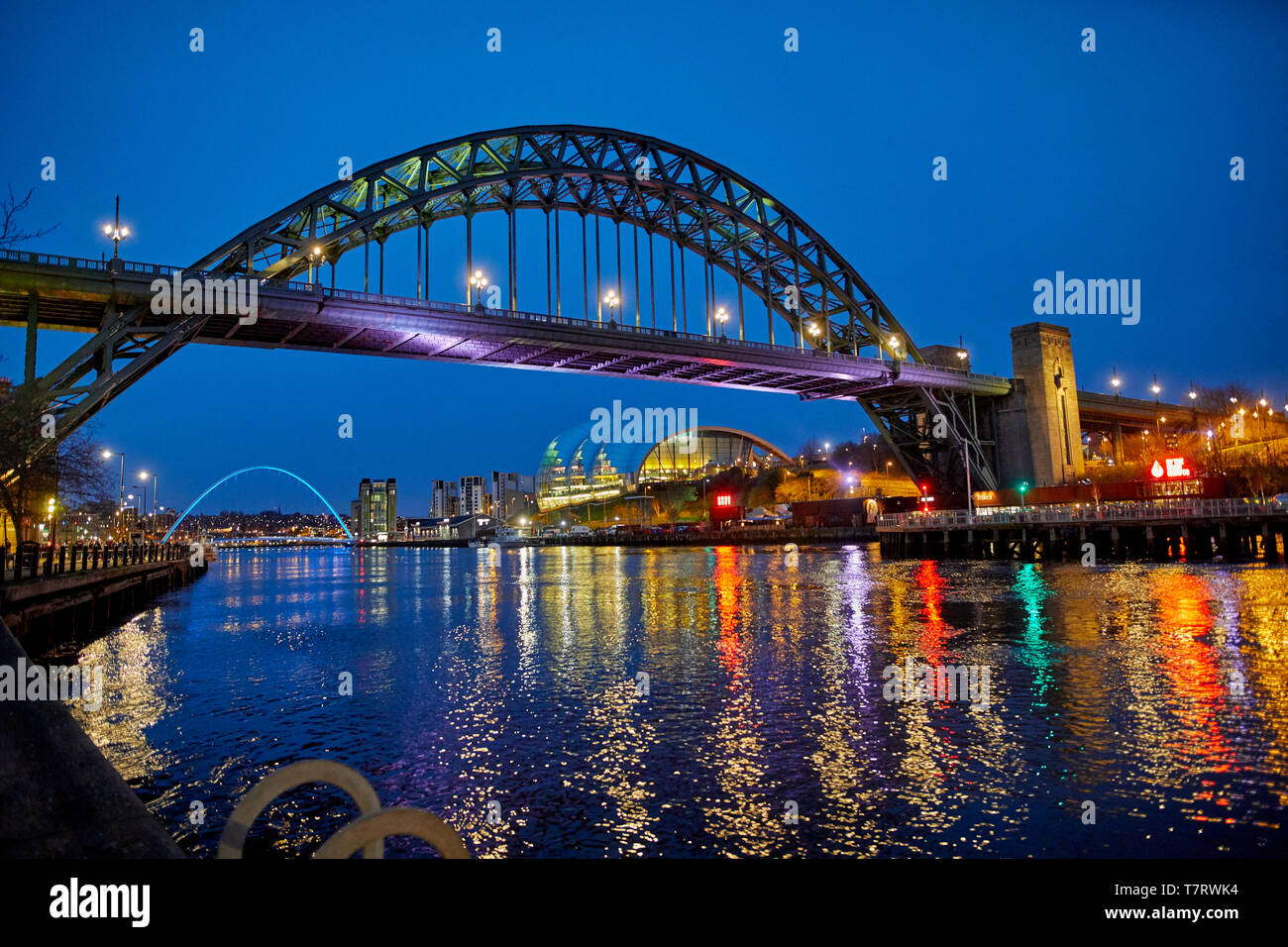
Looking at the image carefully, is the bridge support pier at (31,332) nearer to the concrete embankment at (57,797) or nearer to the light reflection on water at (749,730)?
the light reflection on water at (749,730)

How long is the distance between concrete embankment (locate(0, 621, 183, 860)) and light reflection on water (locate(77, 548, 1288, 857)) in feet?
13.5

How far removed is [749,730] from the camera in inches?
439

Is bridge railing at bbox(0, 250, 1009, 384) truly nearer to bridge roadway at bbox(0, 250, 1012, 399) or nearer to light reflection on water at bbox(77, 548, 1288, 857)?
bridge roadway at bbox(0, 250, 1012, 399)

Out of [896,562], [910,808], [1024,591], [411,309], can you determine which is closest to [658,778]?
[910,808]

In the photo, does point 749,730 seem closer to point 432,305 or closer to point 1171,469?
point 432,305

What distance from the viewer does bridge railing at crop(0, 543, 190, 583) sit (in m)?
21.6

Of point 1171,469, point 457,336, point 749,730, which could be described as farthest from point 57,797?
point 1171,469

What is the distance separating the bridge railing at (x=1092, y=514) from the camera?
45.8 meters

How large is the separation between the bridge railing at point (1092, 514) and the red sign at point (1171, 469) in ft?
14.7

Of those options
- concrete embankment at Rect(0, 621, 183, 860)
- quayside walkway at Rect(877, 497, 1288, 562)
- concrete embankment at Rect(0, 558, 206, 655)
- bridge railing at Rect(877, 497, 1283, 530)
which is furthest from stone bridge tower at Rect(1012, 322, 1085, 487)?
concrete embankment at Rect(0, 621, 183, 860)

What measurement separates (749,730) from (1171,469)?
60961 millimetres

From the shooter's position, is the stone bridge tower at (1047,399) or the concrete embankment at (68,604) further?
the stone bridge tower at (1047,399)

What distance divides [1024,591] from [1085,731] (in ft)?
72.6

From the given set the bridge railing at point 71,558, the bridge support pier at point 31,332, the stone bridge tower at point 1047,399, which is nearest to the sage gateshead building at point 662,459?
the stone bridge tower at point 1047,399
